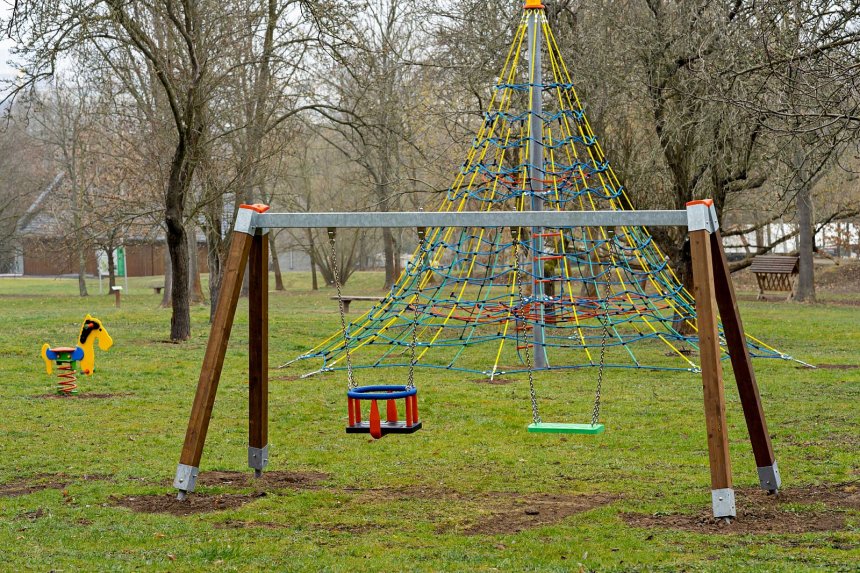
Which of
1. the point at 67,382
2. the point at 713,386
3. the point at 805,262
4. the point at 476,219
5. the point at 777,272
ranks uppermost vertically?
the point at 476,219

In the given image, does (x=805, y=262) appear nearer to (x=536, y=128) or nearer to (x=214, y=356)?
(x=536, y=128)

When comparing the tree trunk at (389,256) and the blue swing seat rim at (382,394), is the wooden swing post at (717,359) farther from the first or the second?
the tree trunk at (389,256)

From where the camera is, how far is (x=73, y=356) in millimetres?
12234

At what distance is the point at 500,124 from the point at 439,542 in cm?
1484

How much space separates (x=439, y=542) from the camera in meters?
5.81

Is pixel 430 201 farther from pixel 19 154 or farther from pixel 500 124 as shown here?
pixel 19 154

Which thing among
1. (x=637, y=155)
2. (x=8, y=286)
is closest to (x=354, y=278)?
(x=8, y=286)

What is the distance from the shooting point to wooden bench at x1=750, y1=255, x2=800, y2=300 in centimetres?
2958

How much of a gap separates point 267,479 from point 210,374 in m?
1.17

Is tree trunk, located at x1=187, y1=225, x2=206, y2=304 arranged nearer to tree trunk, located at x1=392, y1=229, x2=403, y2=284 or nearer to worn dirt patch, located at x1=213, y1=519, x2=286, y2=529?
tree trunk, located at x1=392, y1=229, x2=403, y2=284

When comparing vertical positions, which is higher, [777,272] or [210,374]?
[777,272]

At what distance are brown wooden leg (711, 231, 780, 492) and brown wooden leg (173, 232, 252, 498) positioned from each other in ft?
10.4

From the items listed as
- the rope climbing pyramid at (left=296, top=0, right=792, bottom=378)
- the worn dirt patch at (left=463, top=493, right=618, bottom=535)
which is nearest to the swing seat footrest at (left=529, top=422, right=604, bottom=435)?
the worn dirt patch at (left=463, top=493, right=618, bottom=535)

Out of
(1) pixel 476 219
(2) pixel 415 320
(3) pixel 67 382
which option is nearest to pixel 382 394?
(1) pixel 476 219
